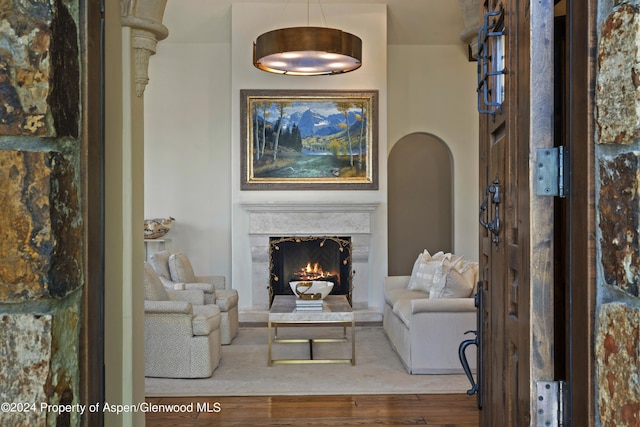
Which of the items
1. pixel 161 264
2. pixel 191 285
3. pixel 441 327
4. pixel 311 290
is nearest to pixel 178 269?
pixel 161 264

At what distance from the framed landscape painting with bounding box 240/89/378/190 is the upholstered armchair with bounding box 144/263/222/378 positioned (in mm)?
3438

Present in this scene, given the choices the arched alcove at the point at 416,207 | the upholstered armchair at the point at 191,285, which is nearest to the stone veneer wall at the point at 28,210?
the upholstered armchair at the point at 191,285

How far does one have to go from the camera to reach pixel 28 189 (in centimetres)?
130

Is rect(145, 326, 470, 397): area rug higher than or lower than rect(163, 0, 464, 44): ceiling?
lower

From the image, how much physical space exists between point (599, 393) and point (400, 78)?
8.48 m

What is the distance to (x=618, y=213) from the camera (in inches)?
49.4

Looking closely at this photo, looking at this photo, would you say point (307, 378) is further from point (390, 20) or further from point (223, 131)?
point (390, 20)

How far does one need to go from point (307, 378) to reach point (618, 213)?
4.60 meters

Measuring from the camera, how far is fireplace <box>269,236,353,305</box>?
896 centimetres

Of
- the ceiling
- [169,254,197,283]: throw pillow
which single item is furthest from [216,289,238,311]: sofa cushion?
the ceiling

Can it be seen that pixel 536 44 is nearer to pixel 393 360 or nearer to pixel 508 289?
pixel 508 289

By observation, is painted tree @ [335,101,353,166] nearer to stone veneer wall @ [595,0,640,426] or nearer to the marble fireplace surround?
the marble fireplace surround

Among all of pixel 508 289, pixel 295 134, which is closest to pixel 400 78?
pixel 295 134

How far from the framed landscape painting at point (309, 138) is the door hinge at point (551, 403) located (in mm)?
7287
